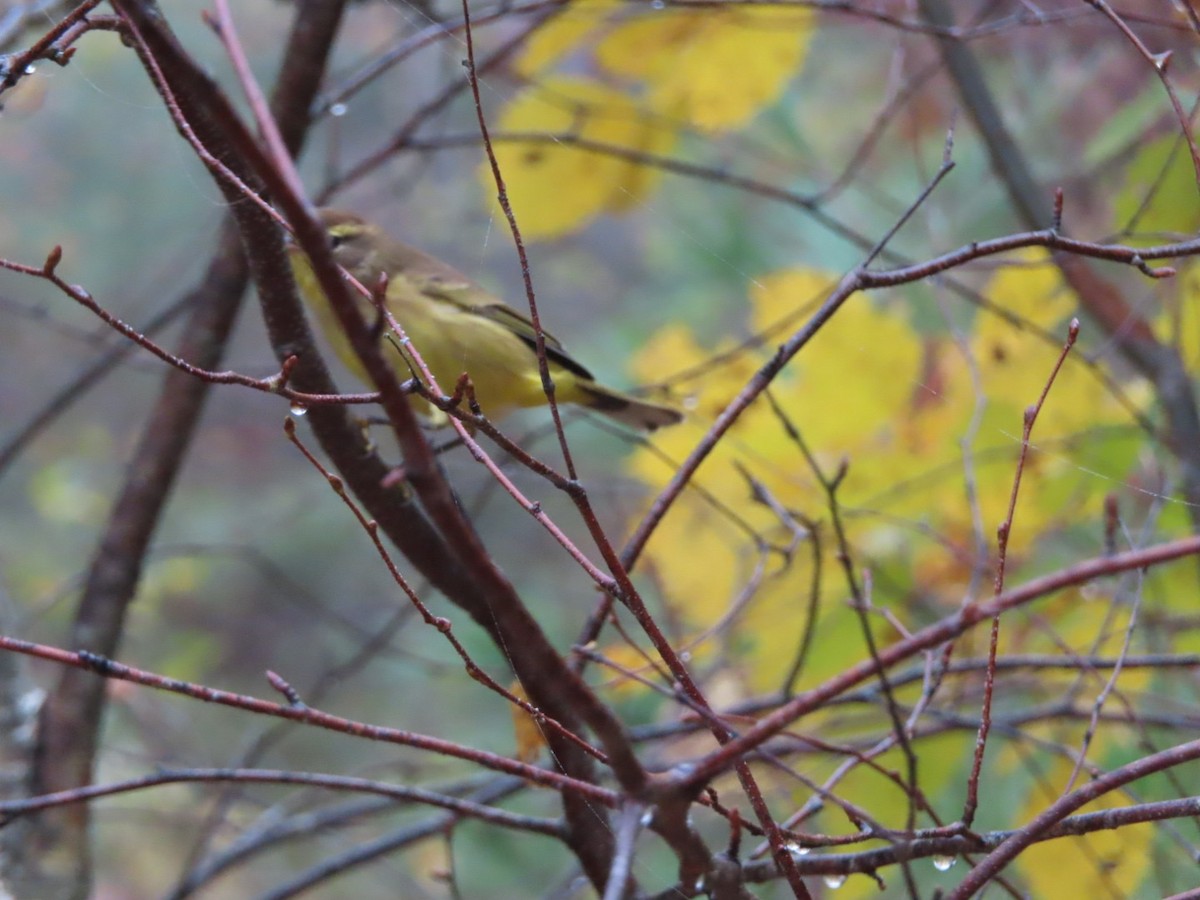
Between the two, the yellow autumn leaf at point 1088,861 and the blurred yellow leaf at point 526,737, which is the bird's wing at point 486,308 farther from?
the yellow autumn leaf at point 1088,861

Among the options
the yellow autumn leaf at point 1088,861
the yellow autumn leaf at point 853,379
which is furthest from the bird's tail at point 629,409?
the yellow autumn leaf at point 1088,861

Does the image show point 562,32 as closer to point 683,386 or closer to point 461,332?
point 461,332

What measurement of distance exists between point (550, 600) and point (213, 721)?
1370 mm

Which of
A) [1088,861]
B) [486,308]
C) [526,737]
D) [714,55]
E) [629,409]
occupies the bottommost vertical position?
[1088,861]

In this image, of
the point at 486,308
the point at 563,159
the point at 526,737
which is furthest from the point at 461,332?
the point at 526,737

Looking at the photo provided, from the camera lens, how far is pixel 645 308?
3809 mm

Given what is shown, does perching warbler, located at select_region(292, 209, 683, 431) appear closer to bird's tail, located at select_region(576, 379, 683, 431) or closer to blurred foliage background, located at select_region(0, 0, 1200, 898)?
bird's tail, located at select_region(576, 379, 683, 431)

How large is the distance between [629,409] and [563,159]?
1.42 feet

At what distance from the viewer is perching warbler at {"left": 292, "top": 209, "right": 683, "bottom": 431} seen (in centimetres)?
126

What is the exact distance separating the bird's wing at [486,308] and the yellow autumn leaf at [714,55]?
1.10ft

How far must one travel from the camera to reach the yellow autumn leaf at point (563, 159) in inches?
61.7

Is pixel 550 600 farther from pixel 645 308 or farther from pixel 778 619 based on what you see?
A: pixel 778 619

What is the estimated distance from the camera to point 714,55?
4.72 feet

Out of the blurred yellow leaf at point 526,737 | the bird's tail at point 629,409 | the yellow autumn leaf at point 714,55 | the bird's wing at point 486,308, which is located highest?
the yellow autumn leaf at point 714,55
